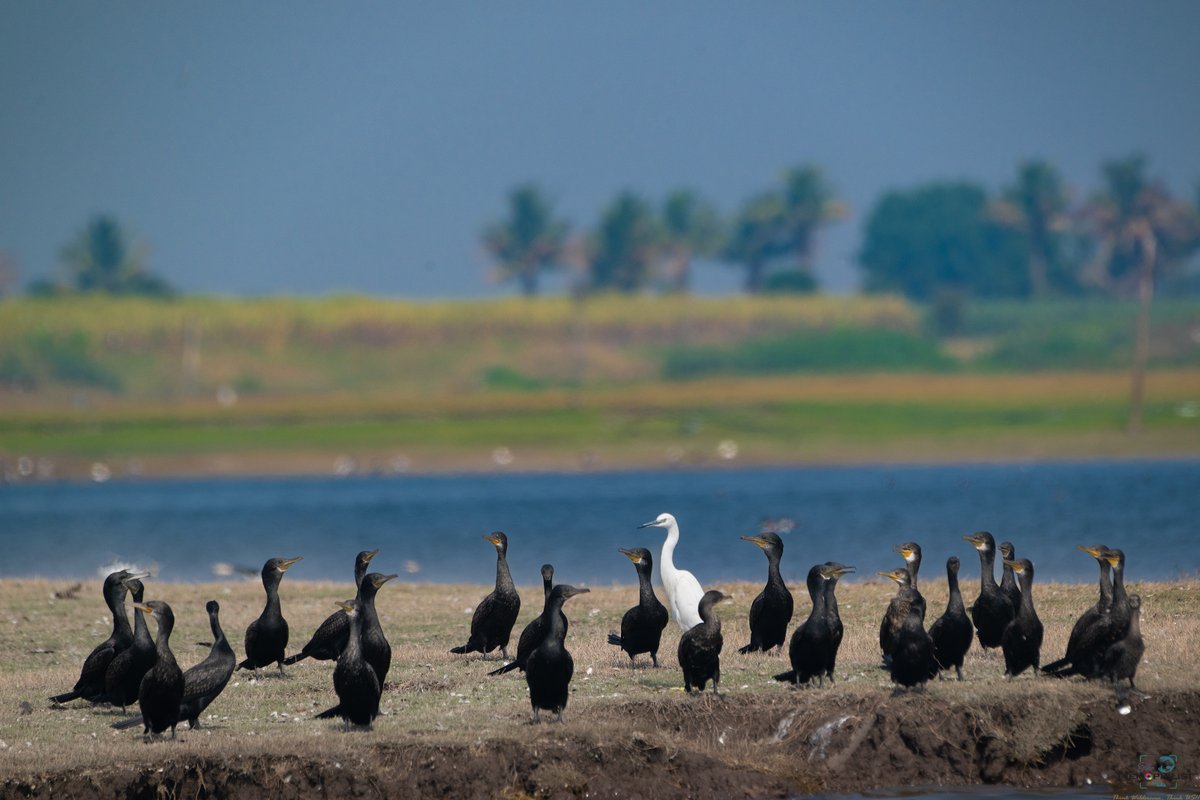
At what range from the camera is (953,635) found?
15570mm

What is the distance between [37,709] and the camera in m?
15.8

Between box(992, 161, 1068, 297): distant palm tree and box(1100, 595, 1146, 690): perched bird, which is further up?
box(992, 161, 1068, 297): distant palm tree

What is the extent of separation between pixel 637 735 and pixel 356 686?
100 inches

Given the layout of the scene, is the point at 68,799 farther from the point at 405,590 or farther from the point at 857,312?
the point at 857,312

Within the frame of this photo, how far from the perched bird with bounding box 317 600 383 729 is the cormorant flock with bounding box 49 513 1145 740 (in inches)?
0.4

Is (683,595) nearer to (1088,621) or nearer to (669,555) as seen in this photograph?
(669,555)

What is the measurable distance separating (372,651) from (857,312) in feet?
354

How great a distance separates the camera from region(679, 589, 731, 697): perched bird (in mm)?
14961

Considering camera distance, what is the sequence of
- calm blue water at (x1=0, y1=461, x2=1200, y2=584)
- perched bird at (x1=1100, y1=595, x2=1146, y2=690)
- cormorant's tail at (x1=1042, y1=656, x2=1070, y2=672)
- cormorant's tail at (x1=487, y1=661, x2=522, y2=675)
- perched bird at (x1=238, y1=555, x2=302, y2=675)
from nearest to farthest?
1. perched bird at (x1=1100, y1=595, x2=1146, y2=690)
2. cormorant's tail at (x1=1042, y1=656, x2=1070, y2=672)
3. cormorant's tail at (x1=487, y1=661, x2=522, y2=675)
4. perched bird at (x1=238, y1=555, x2=302, y2=675)
5. calm blue water at (x1=0, y1=461, x2=1200, y2=584)

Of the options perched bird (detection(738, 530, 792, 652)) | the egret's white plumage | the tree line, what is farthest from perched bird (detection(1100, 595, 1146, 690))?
the tree line

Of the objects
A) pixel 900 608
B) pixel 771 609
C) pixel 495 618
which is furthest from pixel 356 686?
pixel 900 608

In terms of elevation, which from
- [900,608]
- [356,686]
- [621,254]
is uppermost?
[621,254]

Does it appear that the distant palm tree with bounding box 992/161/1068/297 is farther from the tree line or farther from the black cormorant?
the black cormorant

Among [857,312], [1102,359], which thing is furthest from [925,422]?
[857,312]
